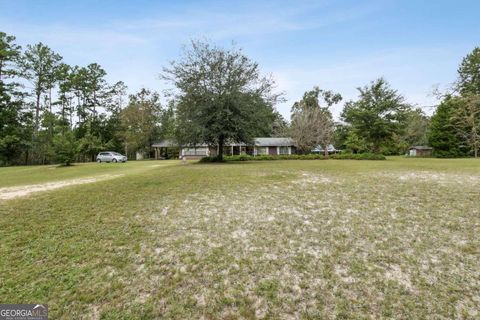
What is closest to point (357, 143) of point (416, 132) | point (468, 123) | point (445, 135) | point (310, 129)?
point (310, 129)

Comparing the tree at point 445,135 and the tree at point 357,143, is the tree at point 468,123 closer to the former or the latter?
the tree at point 445,135

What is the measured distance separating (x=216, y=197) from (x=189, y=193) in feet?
3.41

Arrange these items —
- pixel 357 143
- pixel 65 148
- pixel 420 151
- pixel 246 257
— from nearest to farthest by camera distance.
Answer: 1. pixel 246 257
2. pixel 65 148
3. pixel 357 143
4. pixel 420 151

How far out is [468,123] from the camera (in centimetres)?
2953

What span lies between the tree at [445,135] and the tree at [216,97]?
3146 cm

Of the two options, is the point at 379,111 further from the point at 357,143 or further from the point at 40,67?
the point at 40,67

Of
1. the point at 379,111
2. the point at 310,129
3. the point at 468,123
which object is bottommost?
the point at 468,123

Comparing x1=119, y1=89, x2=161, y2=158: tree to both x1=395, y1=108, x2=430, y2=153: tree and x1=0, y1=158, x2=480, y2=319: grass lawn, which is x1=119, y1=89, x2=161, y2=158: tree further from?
x1=395, y1=108, x2=430, y2=153: tree

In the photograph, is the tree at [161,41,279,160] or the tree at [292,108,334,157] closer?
the tree at [161,41,279,160]

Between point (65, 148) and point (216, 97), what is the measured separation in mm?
15145

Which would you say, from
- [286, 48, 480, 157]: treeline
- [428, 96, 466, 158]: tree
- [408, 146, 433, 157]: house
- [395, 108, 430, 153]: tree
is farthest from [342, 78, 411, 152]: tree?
[395, 108, 430, 153]: tree

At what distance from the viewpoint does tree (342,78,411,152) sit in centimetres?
3081

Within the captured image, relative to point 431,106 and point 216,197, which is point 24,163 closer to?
point 216,197

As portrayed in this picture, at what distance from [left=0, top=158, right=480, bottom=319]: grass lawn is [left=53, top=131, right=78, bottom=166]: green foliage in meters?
17.7
